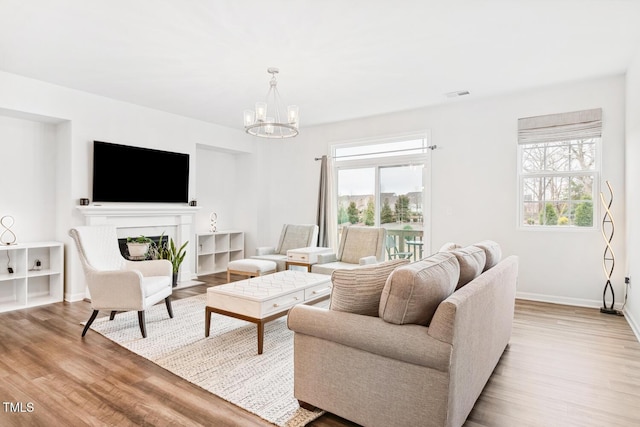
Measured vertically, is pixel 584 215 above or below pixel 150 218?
above

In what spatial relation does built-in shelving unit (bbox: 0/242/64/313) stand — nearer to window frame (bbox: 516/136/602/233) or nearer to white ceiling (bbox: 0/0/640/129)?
white ceiling (bbox: 0/0/640/129)

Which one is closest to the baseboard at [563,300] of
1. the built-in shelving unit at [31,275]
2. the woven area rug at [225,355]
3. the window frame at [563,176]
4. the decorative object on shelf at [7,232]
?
the window frame at [563,176]

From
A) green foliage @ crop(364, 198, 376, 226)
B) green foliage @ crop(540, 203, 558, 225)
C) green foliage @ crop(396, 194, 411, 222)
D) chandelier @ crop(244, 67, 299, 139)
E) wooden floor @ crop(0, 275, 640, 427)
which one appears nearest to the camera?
wooden floor @ crop(0, 275, 640, 427)

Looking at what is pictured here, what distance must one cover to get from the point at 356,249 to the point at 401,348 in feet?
11.3

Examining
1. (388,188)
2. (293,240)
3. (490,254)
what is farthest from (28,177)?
(490,254)

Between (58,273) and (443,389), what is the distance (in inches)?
191

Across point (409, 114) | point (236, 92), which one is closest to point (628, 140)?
point (409, 114)

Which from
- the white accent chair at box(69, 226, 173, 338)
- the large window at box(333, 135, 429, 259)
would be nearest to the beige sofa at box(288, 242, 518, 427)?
the white accent chair at box(69, 226, 173, 338)

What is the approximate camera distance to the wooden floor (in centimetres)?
200

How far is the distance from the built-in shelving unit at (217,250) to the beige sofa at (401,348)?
15.6 ft

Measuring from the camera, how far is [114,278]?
10.5ft

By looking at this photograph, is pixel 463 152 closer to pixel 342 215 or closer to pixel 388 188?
pixel 388 188

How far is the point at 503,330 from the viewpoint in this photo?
2.72 m

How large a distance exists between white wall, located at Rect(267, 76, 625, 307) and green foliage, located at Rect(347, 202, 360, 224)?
1.21 m
